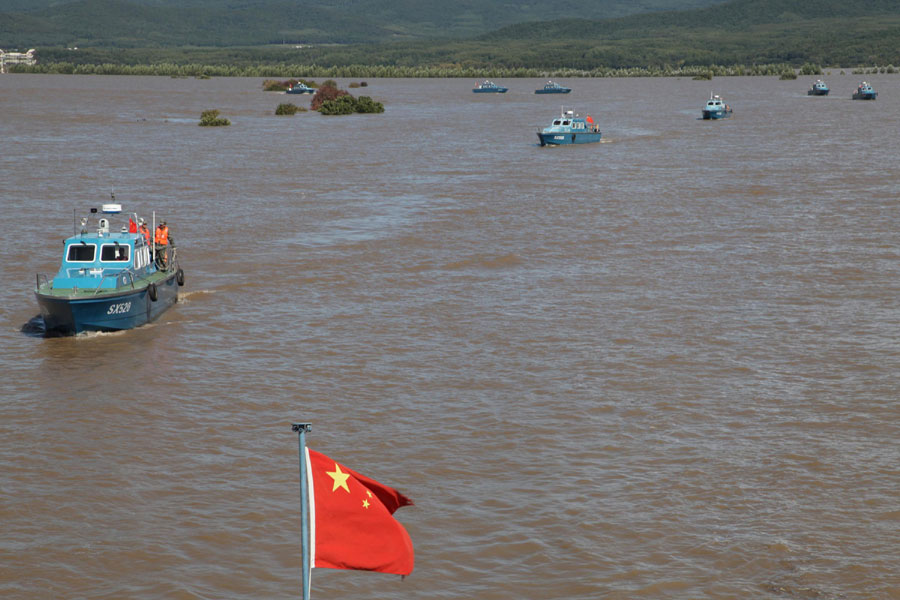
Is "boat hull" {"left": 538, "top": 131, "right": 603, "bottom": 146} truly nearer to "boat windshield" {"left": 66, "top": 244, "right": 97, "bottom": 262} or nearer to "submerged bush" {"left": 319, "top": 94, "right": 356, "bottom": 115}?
"submerged bush" {"left": 319, "top": 94, "right": 356, "bottom": 115}

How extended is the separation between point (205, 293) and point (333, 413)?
429 inches

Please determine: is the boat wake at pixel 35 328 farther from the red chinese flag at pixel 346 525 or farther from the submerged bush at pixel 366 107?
the submerged bush at pixel 366 107

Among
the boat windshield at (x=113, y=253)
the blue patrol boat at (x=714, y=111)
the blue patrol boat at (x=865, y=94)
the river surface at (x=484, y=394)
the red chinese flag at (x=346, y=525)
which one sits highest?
the blue patrol boat at (x=865, y=94)

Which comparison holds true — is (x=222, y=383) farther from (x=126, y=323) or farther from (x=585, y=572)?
(x=585, y=572)

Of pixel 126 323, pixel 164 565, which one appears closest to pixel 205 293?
pixel 126 323

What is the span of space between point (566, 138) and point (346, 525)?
203 ft

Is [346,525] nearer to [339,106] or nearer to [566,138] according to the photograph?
[566,138]

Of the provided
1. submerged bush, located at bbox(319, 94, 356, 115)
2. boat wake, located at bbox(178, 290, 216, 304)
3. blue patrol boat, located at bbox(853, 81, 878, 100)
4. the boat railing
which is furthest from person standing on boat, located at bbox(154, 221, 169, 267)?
blue patrol boat, located at bbox(853, 81, 878, 100)

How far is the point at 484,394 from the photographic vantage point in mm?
21656

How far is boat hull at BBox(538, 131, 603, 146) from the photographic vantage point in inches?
2756

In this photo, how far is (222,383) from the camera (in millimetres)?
22531

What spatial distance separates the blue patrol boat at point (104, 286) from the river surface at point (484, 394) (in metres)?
0.50

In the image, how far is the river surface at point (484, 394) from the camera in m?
15.2

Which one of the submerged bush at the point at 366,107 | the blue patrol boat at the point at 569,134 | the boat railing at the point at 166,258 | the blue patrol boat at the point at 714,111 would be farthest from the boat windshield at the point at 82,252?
the submerged bush at the point at 366,107
